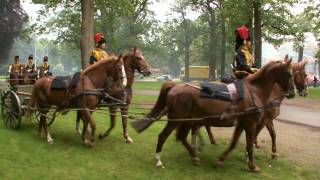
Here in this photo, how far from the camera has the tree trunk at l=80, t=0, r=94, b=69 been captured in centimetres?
1989

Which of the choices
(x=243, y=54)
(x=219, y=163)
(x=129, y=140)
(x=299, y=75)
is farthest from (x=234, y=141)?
(x=129, y=140)

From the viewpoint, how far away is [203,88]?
31.1 feet

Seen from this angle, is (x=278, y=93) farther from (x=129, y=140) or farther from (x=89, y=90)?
(x=89, y=90)

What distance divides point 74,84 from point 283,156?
556 centimetres

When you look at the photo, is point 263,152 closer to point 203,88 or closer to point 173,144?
point 173,144

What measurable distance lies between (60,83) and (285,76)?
18.6ft

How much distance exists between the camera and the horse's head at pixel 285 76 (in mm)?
9414

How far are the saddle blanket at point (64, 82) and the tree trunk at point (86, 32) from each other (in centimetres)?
801

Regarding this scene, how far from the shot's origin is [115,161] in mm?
10008

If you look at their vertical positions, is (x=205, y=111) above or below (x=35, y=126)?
above

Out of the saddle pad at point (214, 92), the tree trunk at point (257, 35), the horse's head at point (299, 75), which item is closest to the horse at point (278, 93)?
the horse's head at point (299, 75)

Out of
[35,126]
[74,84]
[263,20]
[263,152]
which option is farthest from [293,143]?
[263,20]

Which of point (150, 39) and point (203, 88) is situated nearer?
point (203, 88)

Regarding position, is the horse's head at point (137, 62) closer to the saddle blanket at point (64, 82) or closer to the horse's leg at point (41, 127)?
the saddle blanket at point (64, 82)
